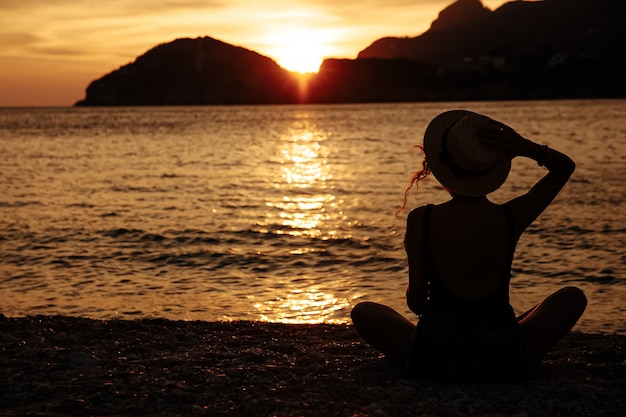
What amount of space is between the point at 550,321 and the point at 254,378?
2.11 metres

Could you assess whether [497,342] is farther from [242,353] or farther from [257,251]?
[257,251]

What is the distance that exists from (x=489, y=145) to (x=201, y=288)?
284 inches

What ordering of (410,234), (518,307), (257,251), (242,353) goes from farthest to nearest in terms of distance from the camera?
(257,251) < (518,307) < (242,353) < (410,234)

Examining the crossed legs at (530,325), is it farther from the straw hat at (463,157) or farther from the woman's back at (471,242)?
the straw hat at (463,157)

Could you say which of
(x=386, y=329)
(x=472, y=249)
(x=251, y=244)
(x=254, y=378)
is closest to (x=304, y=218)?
(x=251, y=244)

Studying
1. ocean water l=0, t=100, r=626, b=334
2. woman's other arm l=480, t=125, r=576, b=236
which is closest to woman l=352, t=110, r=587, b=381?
woman's other arm l=480, t=125, r=576, b=236

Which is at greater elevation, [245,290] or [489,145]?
[489,145]

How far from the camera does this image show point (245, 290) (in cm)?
1062

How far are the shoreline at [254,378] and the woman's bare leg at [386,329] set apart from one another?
19cm

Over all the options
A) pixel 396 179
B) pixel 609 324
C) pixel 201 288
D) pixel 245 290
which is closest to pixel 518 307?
pixel 609 324

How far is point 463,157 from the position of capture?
14.2ft

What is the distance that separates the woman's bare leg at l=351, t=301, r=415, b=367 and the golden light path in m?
3.55

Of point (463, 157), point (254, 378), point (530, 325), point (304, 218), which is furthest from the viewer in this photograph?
point (304, 218)

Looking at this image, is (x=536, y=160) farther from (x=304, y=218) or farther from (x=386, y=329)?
(x=304, y=218)
